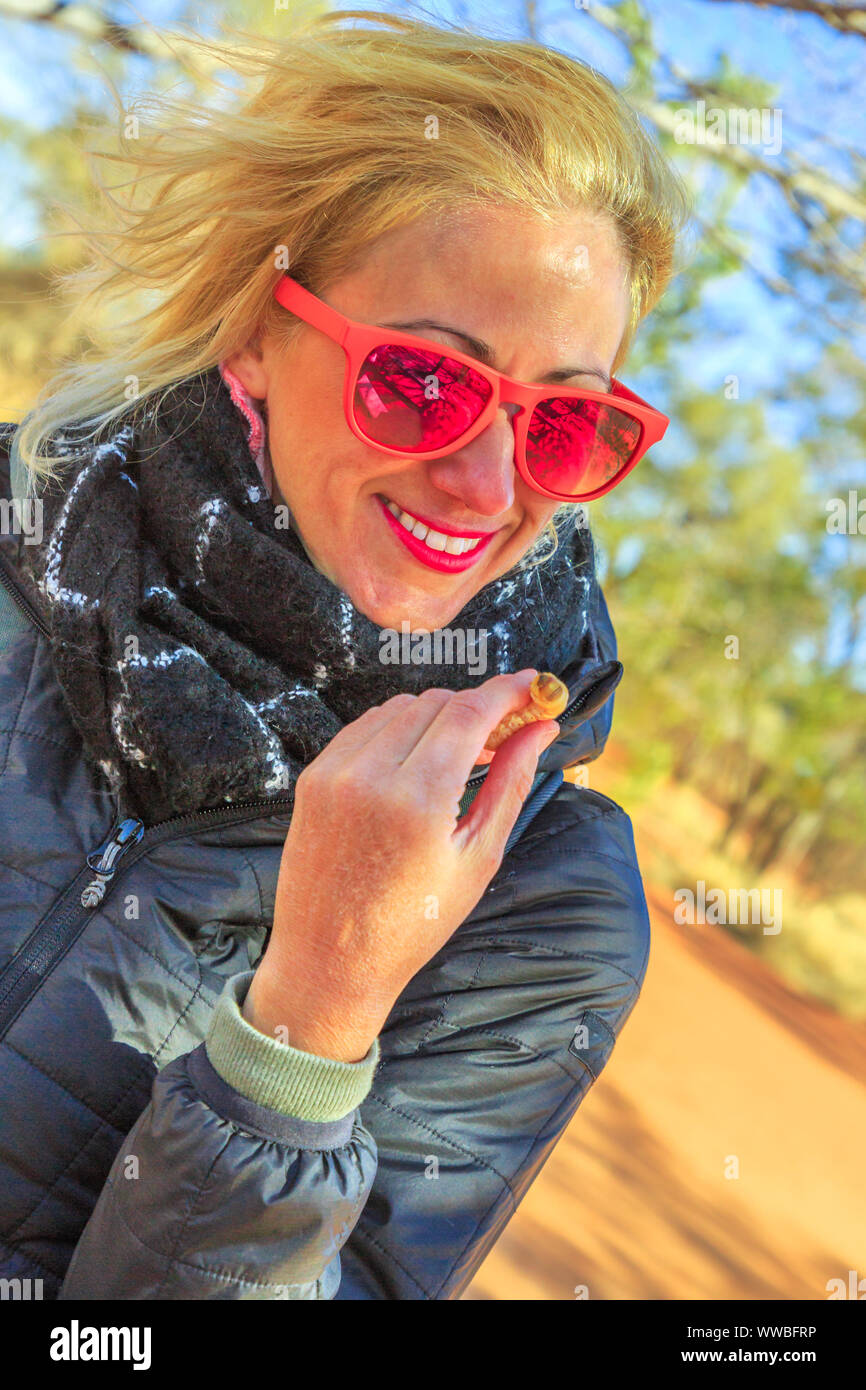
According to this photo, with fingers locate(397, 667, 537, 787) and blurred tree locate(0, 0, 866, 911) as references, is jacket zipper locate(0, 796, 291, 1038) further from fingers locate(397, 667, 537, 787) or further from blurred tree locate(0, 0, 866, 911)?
blurred tree locate(0, 0, 866, 911)

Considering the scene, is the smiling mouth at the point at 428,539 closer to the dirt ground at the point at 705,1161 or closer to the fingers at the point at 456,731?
the fingers at the point at 456,731

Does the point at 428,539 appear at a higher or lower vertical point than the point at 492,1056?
higher

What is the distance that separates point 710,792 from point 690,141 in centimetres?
1595

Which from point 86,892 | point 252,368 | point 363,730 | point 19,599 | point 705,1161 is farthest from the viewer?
point 705,1161

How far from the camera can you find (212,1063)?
137 centimetres

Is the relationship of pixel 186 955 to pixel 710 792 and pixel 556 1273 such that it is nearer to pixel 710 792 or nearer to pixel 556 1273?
pixel 556 1273

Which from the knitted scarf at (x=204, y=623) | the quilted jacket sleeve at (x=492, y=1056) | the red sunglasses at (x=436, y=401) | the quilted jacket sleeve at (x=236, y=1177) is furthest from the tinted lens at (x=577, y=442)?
the quilted jacket sleeve at (x=236, y=1177)

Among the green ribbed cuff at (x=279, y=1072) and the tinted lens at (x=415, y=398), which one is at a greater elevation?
the tinted lens at (x=415, y=398)

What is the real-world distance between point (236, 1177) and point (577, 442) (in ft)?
4.17

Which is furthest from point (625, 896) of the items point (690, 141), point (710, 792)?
point (710, 792)

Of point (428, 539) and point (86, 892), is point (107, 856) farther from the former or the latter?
point (428, 539)

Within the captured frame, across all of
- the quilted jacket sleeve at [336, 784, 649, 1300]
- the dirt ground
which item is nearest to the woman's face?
the quilted jacket sleeve at [336, 784, 649, 1300]

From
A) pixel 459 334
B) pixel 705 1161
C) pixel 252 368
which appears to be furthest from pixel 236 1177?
pixel 705 1161

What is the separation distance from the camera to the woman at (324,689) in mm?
1365
